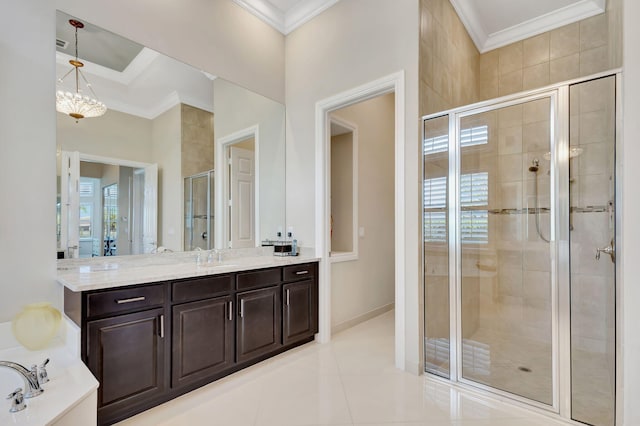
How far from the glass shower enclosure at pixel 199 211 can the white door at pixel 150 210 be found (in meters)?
0.25

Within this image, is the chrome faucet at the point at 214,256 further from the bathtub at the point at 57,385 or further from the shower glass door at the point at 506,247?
the shower glass door at the point at 506,247

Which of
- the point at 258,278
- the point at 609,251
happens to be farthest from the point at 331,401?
the point at 609,251

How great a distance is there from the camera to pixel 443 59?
9.44 ft

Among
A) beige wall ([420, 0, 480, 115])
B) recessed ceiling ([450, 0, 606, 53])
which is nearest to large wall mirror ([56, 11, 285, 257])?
Answer: beige wall ([420, 0, 480, 115])

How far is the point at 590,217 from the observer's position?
192cm

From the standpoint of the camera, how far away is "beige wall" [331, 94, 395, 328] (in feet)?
11.7

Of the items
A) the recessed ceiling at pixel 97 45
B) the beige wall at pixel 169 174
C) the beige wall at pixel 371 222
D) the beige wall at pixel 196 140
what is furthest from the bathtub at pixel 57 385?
the beige wall at pixel 371 222

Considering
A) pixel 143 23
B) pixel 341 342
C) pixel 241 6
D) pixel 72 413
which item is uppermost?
pixel 241 6

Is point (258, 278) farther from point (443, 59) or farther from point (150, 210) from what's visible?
point (443, 59)

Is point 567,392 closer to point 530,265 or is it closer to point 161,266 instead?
point 530,265

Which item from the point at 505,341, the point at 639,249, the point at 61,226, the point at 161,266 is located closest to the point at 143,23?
the point at 61,226

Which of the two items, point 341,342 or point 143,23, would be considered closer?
point 143,23

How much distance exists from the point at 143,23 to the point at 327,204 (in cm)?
215

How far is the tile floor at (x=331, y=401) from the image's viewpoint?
73.6 inches
